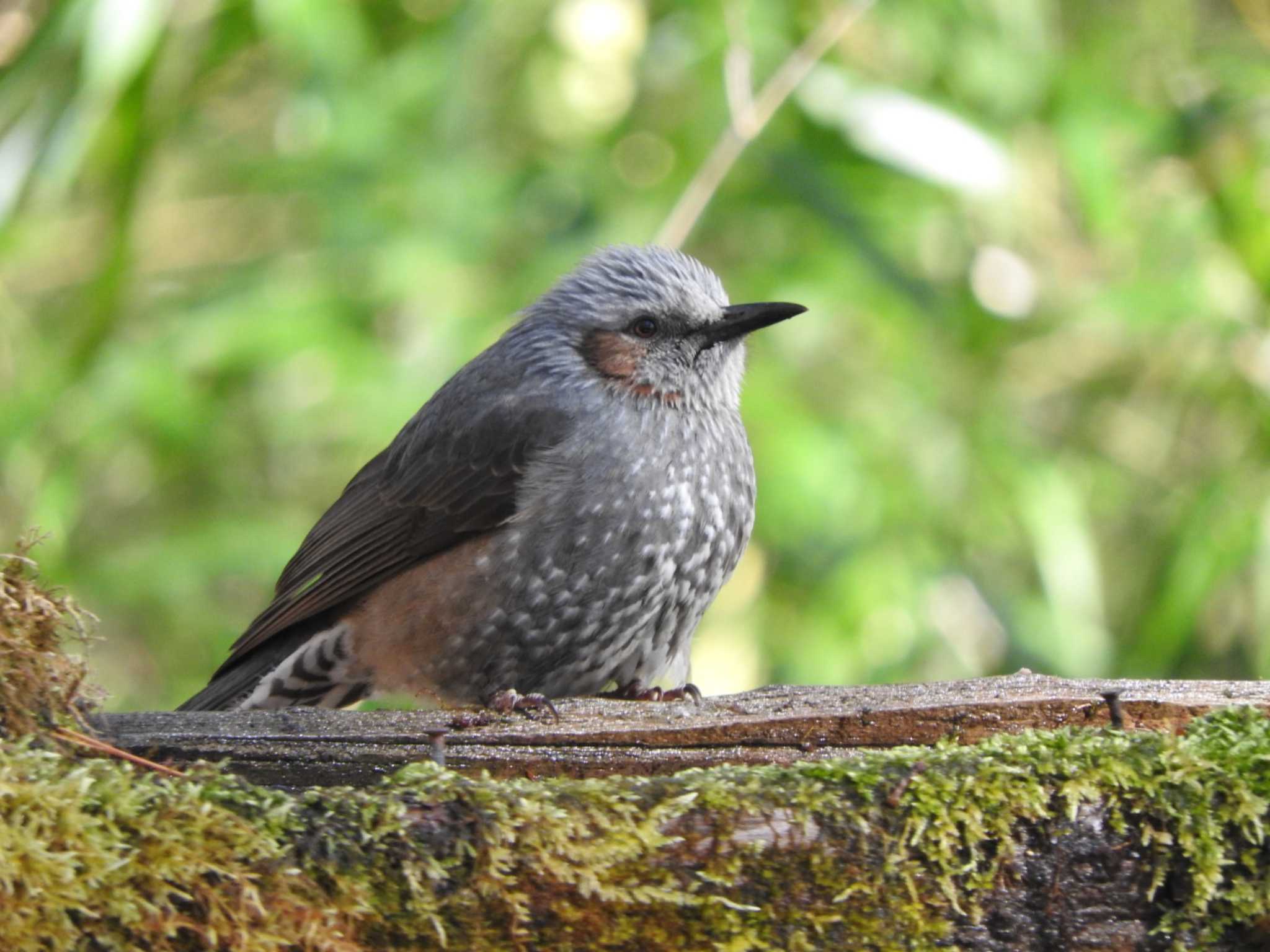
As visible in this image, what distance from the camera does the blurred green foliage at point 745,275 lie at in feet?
17.0

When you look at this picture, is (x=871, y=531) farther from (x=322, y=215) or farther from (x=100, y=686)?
(x=100, y=686)

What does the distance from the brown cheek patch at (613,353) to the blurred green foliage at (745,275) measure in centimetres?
123

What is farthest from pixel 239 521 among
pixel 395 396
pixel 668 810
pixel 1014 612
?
pixel 668 810

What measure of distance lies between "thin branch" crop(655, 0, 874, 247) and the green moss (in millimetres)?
2871

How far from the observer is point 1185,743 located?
1.85 meters

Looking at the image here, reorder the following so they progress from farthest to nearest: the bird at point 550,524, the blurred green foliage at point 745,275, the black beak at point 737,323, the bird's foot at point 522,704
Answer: the blurred green foliage at point 745,275 < the black beak at point 737,323 < the bird at point 550,524 < the bird's foot at point 522,704

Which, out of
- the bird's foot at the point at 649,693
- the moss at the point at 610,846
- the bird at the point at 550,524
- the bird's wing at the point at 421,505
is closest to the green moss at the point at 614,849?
the moss at the point at 610,846

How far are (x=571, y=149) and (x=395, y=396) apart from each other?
140cm

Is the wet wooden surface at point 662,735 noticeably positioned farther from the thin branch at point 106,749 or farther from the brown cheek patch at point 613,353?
the brown cheek patch at point 613,353

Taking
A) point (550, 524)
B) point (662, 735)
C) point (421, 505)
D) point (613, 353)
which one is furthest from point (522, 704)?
point (613, 353)

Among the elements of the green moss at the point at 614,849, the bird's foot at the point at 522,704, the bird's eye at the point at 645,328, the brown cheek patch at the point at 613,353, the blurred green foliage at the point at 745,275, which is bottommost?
the green moss at the point at 614,849

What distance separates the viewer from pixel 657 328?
3.98 meters

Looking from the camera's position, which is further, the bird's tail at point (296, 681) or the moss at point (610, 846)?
the bird's tail at point (296, 681)

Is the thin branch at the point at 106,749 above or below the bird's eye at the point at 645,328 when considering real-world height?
below
